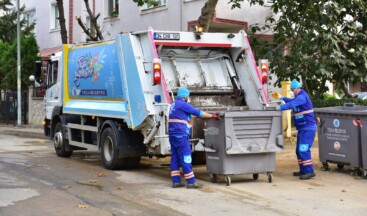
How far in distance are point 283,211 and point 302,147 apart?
9.17 feet

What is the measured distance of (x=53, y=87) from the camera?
14227 mm

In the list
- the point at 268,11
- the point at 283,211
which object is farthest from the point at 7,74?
the point at 283,211

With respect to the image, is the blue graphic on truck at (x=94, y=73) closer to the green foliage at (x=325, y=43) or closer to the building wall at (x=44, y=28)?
the green foliage at (x=325, y=43)

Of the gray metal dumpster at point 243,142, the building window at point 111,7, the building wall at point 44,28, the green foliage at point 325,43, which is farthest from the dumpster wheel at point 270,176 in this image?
the building wall at point 44,28

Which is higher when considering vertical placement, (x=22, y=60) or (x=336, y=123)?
(x=22, y=60)

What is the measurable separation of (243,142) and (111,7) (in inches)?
707

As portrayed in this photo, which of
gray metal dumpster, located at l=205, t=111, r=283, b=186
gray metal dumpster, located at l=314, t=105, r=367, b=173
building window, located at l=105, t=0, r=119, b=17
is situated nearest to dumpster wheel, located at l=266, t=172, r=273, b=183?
gray metal dumpster, located at l=205, t=111, r=283, b=186

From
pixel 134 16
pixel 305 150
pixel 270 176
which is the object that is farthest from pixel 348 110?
pixel 134 16

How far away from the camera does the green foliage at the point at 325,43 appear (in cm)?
1420

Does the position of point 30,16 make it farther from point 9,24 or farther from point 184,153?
point 184,153

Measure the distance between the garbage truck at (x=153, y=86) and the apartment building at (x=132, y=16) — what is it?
811cm

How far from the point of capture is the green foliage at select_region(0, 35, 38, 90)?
27625mm

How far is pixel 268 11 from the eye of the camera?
2066 centimetres

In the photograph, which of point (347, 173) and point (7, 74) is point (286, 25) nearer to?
point (347, 173)
